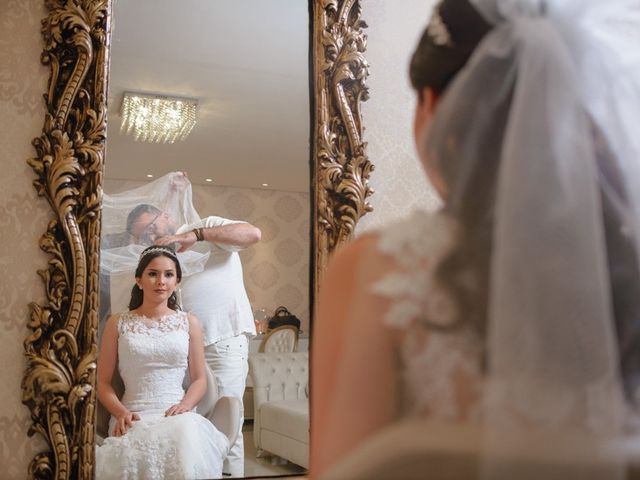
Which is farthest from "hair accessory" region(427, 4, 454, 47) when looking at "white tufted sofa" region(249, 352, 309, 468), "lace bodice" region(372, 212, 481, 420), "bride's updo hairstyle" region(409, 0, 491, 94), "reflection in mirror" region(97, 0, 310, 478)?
"white tufted sofa" region(249, 352, 309, 468)

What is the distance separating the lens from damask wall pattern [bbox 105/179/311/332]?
2166mm

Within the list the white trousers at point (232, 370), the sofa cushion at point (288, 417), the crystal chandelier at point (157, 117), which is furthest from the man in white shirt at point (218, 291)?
the crystal chandelier at point (157, 117)

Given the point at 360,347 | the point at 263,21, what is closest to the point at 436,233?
the point at 360,347

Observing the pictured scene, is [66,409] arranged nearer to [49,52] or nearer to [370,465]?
[49,52]

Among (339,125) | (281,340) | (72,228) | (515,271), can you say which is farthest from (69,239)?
(515,271)

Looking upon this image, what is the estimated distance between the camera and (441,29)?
93 cm

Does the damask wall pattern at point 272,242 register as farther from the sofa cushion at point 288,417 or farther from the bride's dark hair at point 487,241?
the bride's dark hair at point 487,241

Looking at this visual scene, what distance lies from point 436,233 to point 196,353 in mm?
1402

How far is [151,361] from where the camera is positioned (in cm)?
204

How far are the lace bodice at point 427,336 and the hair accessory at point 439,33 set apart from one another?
0.26m

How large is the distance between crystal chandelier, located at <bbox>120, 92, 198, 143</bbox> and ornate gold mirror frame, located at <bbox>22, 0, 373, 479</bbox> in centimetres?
8

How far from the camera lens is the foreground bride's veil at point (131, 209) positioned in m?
2.05

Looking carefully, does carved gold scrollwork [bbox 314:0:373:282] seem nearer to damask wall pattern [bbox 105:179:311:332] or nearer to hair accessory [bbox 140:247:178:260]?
damask wall pattern [bbox 105:179:311:332]

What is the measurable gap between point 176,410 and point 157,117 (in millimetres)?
868
